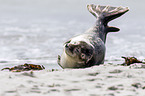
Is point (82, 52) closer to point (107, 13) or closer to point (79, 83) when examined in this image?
point (79, 83)

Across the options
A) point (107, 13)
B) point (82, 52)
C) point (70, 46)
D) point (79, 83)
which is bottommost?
point (79, 83)

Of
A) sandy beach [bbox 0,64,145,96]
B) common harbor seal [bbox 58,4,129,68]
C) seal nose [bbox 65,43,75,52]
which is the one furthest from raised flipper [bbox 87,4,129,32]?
sandy beach [bbox 0,64,145,96]

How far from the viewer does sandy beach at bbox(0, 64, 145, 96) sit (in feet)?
8.59

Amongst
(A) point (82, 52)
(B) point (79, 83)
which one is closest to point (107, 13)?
(A) point (82, 52)

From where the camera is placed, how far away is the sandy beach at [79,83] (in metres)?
2.62

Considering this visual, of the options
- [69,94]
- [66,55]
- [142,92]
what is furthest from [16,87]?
[66,55]

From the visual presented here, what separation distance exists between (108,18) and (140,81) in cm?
366

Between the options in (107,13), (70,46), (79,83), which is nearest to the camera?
(79,83)

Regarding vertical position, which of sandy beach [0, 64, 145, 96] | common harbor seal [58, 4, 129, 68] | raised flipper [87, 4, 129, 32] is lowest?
sandy beach [0, 64, 145, 96]

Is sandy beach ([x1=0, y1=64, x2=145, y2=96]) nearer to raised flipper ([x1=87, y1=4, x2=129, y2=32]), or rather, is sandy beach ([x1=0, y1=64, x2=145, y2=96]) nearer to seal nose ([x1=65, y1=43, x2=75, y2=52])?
seal nose ([x1=65, y1=43, x2=75, y2=52])

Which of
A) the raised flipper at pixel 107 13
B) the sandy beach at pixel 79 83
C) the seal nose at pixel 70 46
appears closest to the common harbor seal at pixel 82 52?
the seal nose at pixel 70 46

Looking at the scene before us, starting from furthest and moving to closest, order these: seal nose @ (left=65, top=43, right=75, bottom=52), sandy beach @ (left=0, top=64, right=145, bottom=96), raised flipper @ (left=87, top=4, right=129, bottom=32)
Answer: raised flipper @ (left=87, top=4, right=129, bottom=32), seal nose @ (left=65, top=43, right=75, bottom=52), sandy beach @ (left=0, top=64, right=145, bottom=96)

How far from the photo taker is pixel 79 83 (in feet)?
9.86

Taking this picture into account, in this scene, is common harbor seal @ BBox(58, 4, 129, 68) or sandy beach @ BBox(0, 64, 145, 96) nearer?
sandy beach @ BBox(0, 64, 145, 96)
